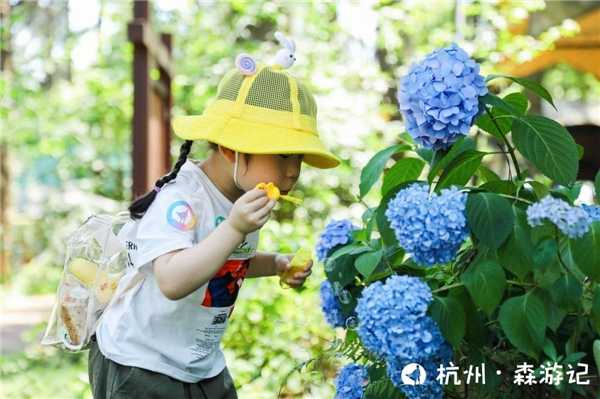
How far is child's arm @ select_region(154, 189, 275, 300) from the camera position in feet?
5.93

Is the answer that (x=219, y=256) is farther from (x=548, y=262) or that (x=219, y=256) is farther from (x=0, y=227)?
(x=0, y=227)

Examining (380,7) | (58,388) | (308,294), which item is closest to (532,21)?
(380,7)

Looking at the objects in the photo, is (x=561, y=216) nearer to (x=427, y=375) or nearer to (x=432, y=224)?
(x=432, y=224)

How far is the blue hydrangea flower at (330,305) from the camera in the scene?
2080 millimetres

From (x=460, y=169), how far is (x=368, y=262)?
0.87 feet

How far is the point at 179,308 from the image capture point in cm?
208

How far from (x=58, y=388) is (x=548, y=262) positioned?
3700 millimetres

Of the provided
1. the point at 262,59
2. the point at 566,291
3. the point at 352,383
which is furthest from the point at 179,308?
the point at 262,59

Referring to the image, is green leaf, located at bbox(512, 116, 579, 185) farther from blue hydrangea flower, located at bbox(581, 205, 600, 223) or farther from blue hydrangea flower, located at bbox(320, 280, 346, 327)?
blue hydrangea flower, located at bbox(320, 280, 346, 327)

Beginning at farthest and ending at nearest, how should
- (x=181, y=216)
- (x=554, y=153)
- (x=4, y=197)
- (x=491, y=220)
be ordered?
(x=4, y=197) → (x=181, y=216) → (x=554, y=153) → (x=491, y=220)

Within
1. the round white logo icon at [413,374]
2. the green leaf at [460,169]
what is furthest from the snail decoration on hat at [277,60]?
the round white logo icon at [413,374]

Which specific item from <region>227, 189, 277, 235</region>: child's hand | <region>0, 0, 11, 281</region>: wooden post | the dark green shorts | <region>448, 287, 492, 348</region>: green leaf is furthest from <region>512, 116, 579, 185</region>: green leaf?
<region>0, 0, 11, 281</region>: wooden post

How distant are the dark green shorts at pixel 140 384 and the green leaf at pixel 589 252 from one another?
95 centimetres

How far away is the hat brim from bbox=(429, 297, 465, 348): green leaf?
43 cm
